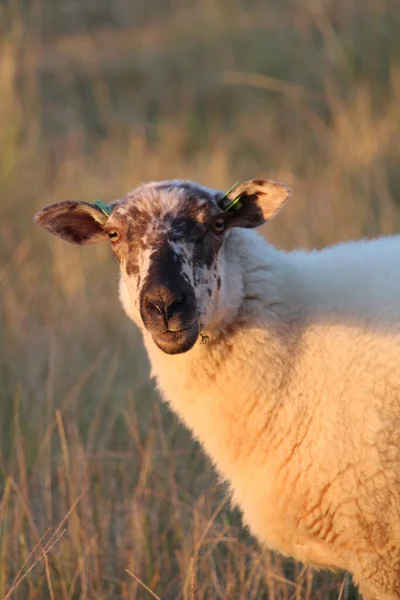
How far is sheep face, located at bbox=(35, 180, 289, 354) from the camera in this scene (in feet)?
8.95

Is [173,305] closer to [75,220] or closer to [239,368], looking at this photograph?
[239,368]

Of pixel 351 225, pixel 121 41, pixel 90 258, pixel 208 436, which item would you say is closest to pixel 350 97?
pixel 351 225

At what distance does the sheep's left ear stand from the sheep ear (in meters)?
0.39

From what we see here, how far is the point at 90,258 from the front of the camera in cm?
646

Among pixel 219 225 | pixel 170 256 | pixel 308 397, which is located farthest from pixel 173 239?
pixel 308 397

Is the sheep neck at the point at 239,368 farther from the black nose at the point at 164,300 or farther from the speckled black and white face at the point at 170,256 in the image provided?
the black nose at the point at 164,300

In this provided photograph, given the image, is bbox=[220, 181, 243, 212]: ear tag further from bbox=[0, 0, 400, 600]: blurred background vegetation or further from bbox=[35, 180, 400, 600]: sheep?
A: bbox=[0, 0, 400, 600]: blurred background vegetation

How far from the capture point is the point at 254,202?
3080 millimetres

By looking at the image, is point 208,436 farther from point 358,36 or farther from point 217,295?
point 358,36

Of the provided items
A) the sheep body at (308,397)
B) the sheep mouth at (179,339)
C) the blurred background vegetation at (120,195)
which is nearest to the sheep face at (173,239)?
the sheep mouth at (179,339)

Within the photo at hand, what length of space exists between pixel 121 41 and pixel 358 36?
17.1 ft

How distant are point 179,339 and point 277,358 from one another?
1.21ft

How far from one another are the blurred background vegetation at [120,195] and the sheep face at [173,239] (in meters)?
0.74

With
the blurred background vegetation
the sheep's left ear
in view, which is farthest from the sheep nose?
the blurred background vegetation
